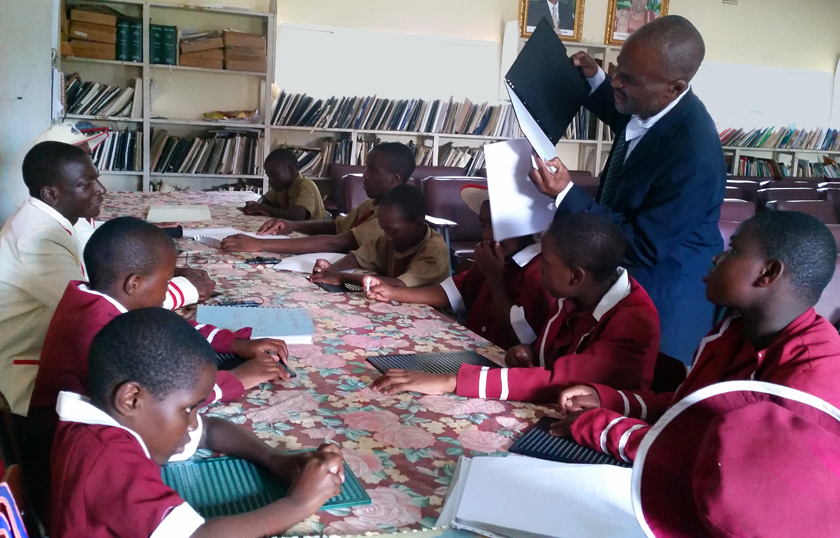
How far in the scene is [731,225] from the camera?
9.18 ft

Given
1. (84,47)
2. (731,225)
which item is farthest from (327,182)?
(731,225)

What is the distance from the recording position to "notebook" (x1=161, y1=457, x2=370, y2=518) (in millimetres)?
857

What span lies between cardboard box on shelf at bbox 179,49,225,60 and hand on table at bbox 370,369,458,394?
15.5ft

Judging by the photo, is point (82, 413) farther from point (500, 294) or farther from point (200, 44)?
point (200, 44)

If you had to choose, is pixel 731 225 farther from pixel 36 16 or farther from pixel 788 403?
pixel 36 16

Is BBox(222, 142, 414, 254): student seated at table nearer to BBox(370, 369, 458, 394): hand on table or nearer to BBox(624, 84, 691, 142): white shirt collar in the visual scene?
BBox(624, 84, 691, 142): white shirt collar

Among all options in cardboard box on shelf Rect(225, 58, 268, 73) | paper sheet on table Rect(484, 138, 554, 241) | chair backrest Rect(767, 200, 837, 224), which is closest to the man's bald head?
paper sheet on table Rect(484, 138, 554, 241)

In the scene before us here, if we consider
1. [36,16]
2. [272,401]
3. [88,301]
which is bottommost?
[272,401]

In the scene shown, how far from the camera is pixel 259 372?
1271 millimetres

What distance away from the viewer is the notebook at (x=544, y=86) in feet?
5.54

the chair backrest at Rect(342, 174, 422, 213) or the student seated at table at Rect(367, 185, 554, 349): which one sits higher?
the chair backrest at Rect(342, 174, 422, 213)

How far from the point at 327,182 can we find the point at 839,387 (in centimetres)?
547

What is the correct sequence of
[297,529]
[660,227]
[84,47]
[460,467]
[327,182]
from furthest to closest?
[327,182]
[84,47]
[660,227]
[460,467]
[297,529]

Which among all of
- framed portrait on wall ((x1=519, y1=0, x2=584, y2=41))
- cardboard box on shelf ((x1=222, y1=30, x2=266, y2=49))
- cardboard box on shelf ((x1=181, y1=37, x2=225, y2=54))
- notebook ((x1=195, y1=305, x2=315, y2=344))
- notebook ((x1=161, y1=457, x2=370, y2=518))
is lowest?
notebook ((x1=161, y1=457, x2=370, y2=518))
